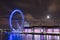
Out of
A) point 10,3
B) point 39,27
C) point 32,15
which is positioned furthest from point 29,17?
point 10,3

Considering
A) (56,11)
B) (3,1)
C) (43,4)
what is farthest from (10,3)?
(56,11)

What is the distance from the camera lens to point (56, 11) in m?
2.56

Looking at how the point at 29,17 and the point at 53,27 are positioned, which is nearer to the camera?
the point at 53,27

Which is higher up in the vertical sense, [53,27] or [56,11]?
[56,11]

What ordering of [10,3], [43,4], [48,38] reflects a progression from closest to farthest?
1. [48,38]
2. [43,4]
3. [10,3]

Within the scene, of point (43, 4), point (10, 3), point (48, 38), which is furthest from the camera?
point (10, 3)

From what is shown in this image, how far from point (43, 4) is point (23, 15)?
0.35m

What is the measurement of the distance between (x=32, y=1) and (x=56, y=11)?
408mm

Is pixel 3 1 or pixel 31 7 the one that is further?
pixel 3 1

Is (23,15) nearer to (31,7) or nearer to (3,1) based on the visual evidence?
(31,7)

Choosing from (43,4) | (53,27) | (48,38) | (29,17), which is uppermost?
(43,4)

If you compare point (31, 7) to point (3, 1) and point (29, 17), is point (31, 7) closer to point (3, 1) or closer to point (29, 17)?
point (29, 17)

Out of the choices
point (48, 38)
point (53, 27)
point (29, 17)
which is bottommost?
point (48, 38)

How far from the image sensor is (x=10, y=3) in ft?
9.27
